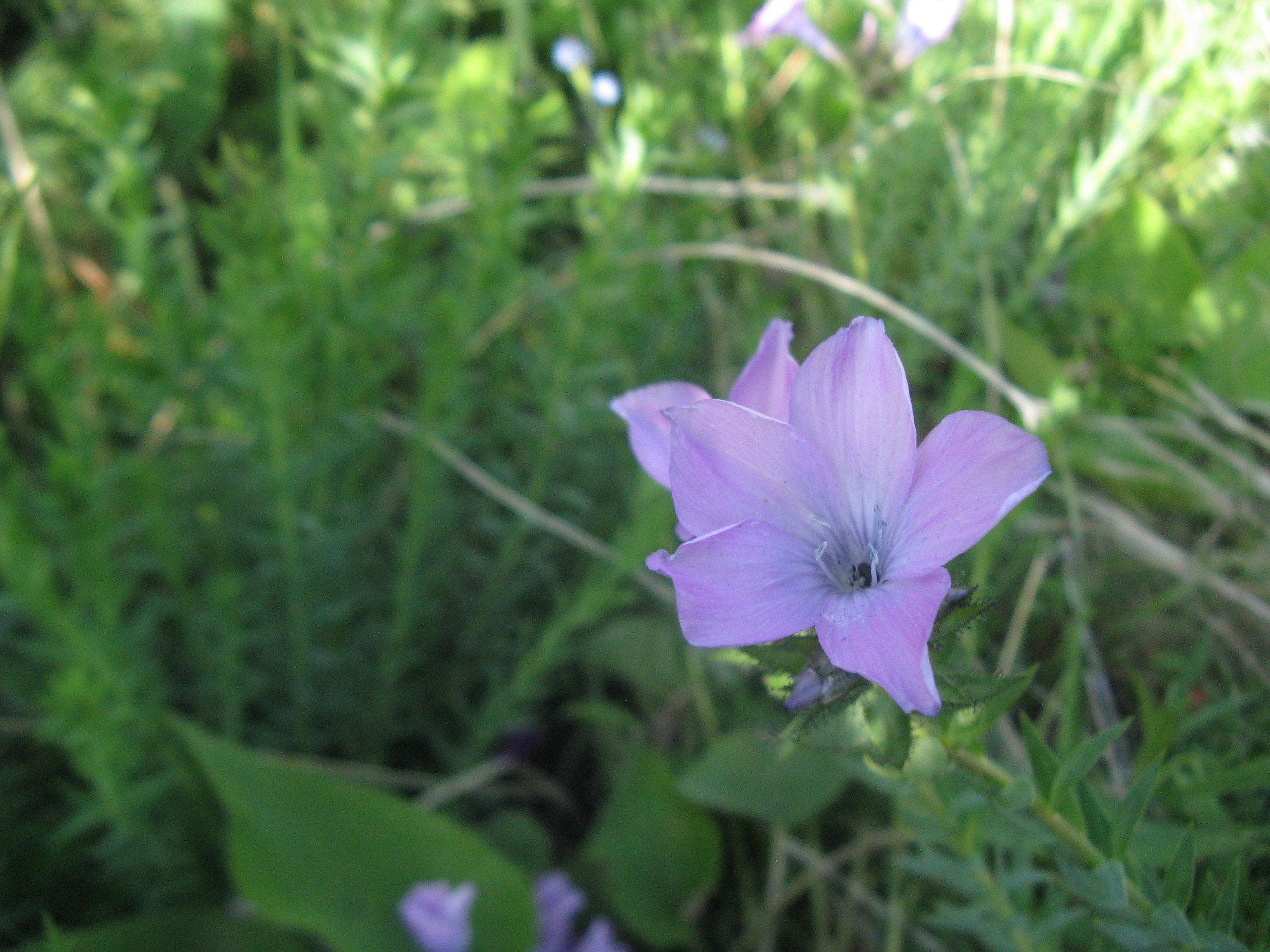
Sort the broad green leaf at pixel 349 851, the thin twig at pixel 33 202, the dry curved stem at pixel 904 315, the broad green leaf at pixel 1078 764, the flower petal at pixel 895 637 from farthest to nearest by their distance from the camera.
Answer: the thin twig at pixel 33 202
the broad green leaf at pixel 349 851
the dry curved stem at pixel 904 315
the broad green leaf at pixel 1078 764
the flower petal at pixel 895 637

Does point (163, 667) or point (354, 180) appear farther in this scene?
→ point (163, 667)

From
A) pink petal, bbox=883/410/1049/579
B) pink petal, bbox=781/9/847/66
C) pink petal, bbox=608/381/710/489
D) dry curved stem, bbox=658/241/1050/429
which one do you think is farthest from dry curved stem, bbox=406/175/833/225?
pink petal, bbox=883/410/1049/579

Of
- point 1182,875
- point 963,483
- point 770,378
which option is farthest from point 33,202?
point 1182,875

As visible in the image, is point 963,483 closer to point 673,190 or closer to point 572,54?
point 673,190

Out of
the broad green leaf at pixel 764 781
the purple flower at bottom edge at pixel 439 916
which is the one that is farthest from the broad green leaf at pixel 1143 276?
the purple flower at bottom edge at pixel 439 916

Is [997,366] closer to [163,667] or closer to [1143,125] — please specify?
[1143,125]

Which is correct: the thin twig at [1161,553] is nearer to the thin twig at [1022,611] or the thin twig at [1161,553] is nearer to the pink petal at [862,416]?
the thin twig at [1022,611]

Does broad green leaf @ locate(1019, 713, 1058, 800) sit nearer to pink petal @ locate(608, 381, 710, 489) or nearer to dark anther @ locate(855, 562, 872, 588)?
dark anther @ locate(855, 562, 872, 588)

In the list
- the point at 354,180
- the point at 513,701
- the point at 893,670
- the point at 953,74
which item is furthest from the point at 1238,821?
the point at 354,180
